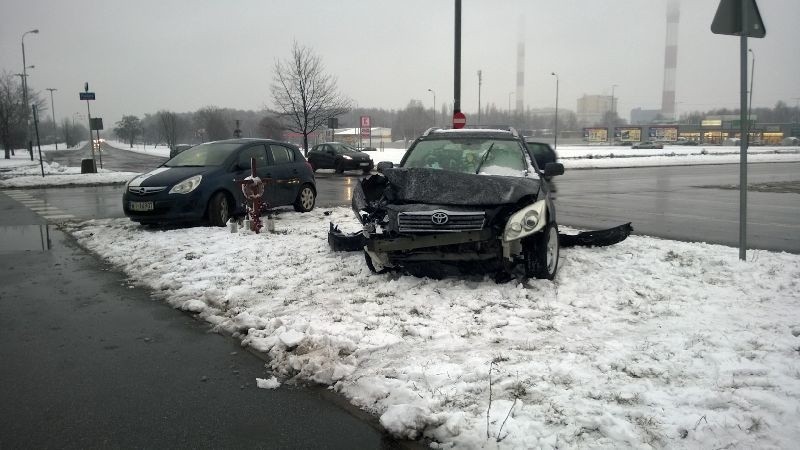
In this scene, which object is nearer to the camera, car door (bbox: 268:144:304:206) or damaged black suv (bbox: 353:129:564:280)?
damaged black suv (bbox: 353:129:564:280)

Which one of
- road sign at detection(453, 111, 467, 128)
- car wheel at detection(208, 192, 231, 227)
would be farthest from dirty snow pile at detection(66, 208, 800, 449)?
road sign at detection(453, 111, 467, 128)

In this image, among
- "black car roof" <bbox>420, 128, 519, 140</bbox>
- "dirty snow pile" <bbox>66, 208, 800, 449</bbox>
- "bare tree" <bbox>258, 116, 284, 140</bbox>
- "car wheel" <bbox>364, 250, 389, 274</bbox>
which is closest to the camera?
"dirty snow pile" <bbox>66, 208, 800, 449</bbox>

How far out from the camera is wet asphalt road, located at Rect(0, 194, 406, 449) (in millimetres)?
3045

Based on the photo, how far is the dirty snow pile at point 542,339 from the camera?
3000 millimetres

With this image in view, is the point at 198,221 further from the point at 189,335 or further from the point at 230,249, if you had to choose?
the point at 189,335

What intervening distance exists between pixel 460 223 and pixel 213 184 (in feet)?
19.5

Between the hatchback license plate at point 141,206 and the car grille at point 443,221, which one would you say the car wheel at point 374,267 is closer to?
the car grille at point 443,221

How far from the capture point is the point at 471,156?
266 inches

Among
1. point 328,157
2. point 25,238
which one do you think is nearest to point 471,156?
point 25,238

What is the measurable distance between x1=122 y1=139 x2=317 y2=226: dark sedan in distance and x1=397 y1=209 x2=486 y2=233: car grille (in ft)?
18.0

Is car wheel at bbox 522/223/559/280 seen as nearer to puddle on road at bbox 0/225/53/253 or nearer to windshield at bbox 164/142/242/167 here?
windshield at bbox 164/142/242/167

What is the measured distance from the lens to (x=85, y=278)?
263 inches

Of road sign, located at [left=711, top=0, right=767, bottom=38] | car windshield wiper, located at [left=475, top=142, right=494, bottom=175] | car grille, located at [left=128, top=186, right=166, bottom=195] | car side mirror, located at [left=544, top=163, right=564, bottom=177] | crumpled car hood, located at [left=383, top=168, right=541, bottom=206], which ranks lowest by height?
car grille, located at [left=128, top=186, right=166, bottom=195]

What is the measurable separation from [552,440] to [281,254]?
5.17 meters
